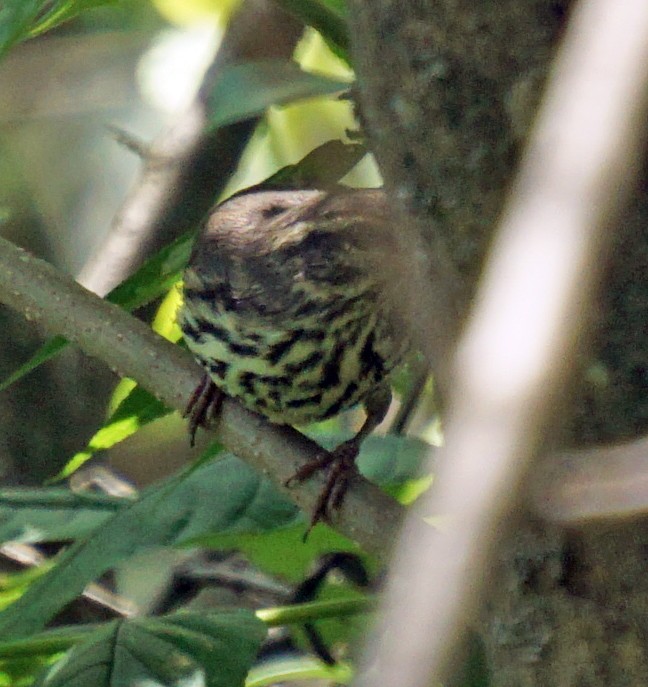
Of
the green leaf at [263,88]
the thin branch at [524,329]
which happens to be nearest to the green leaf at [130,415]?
the green leaf at [263,88]

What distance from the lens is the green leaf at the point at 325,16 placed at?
3.53ft

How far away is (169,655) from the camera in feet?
3.48

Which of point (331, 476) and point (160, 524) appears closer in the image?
point (331, 476)

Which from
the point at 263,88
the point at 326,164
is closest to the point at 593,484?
the point at 263,88

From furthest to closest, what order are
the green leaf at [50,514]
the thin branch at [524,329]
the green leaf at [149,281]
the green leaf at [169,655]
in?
the green leaf at [50,514]
the green leaf at [149,281]
the green leaf at [169,655]
the thin branch at [524,329]

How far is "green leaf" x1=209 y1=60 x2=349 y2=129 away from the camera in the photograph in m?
1.15

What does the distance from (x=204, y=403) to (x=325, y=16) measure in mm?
474

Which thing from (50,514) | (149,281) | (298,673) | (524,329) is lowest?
(298,673)

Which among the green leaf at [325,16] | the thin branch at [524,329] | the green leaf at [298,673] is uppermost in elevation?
the thin branch at [524,329]

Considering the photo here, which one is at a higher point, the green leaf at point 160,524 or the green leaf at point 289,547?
the green leaf at point 160,524

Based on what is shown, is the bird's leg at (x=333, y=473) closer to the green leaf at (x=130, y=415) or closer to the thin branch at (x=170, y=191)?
the green leaf at (x=130, y=415)

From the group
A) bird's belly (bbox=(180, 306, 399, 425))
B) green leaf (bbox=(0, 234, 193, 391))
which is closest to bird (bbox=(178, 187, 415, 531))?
bird's belly (bbox=(180, 306, 399, 425))

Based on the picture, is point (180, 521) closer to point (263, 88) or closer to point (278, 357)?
point (278, 357)

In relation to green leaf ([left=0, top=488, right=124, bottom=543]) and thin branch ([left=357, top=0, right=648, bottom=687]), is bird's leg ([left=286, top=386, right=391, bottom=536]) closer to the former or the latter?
green leaf ([left=0, top=488, right=124, bottom=543])
